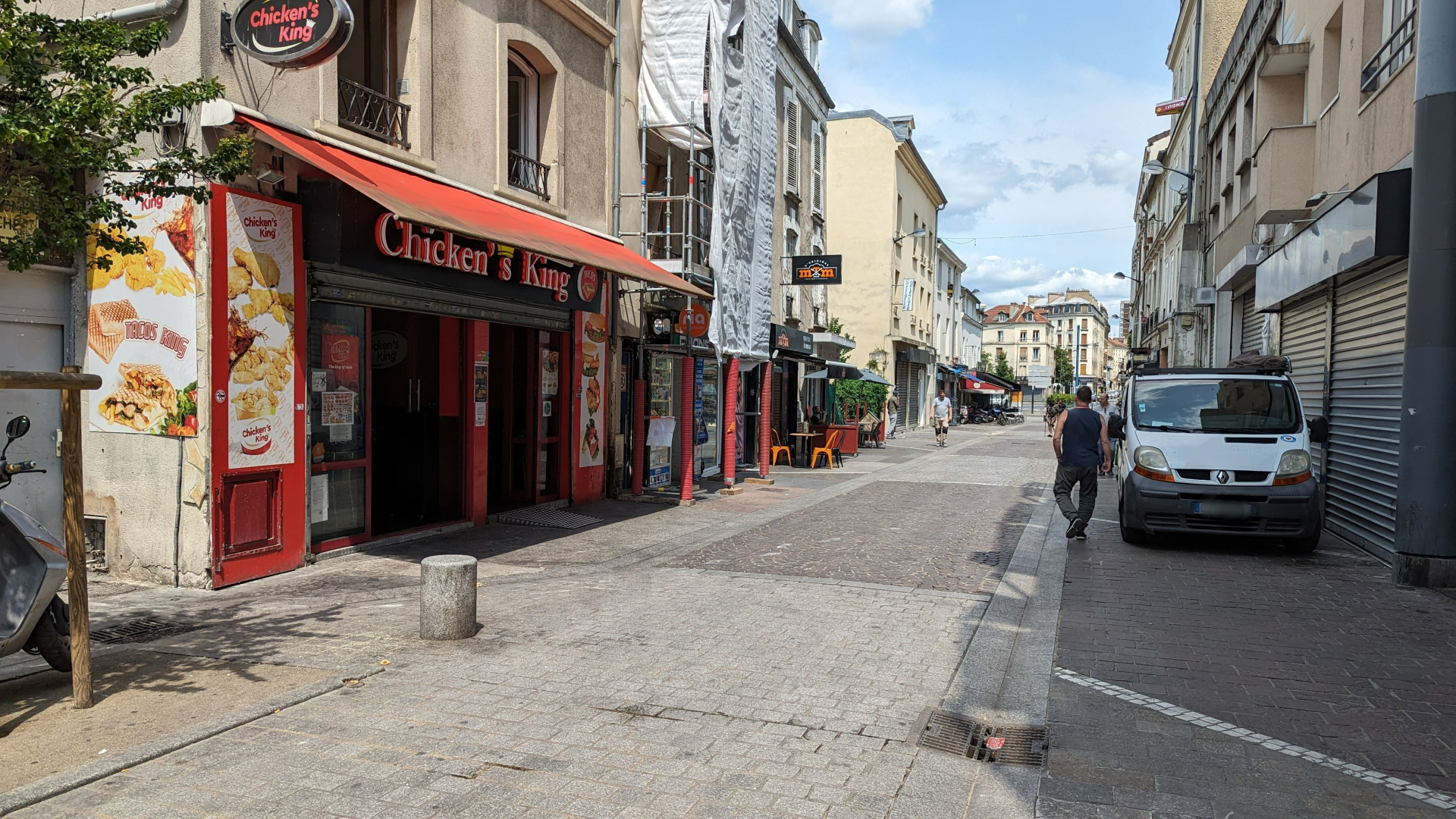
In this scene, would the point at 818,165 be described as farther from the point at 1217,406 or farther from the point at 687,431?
the point at 1217,406

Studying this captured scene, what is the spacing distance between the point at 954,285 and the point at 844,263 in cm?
2032

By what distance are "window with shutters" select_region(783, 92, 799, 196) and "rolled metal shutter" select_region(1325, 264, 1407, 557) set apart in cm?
1206

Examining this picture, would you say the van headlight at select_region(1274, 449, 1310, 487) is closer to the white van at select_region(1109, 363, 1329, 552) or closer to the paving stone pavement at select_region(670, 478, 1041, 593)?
the white van at select_region(1109, 363, 1329, 552)

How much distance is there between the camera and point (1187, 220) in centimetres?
2641

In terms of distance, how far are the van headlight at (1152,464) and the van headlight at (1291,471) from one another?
37.4 inches

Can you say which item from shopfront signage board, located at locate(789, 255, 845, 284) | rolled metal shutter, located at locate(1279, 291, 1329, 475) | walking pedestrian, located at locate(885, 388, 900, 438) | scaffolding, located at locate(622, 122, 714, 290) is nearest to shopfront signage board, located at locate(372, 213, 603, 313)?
scaffolding, located at locate(622, 122, 714, 290)

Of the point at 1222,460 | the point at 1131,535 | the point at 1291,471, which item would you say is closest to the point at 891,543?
the point at 1131,535

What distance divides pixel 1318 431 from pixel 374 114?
976 centimetres

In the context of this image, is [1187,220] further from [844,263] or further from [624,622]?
[624,622]

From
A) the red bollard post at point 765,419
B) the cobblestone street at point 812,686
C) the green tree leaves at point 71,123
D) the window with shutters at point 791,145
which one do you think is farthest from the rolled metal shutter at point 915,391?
the green tree leaves at point 71,123

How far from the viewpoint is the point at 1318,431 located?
31.1ft

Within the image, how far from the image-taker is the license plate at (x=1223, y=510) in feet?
30.2

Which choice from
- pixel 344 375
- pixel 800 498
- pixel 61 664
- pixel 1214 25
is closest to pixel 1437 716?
pixel 61 664

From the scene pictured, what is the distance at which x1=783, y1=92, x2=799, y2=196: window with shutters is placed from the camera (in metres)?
20.8
